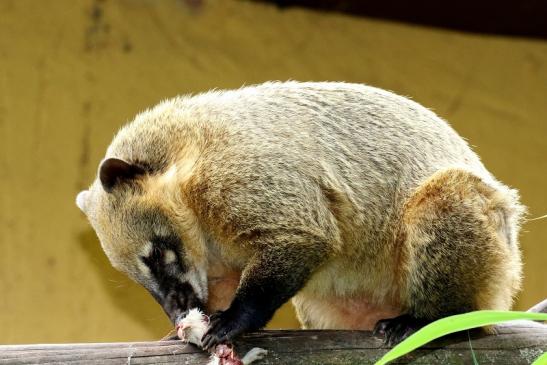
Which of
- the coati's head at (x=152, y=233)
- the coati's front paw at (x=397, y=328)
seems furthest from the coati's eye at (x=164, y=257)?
the coati's front paw at (x=397, y=328)

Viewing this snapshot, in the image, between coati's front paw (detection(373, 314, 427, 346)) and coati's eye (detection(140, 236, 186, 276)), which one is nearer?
coati's front paw (detection(373, 314, 427, 346))

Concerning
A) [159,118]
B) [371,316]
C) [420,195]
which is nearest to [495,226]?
[420,195]

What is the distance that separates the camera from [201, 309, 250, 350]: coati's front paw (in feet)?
12.8

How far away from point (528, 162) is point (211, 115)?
402cm

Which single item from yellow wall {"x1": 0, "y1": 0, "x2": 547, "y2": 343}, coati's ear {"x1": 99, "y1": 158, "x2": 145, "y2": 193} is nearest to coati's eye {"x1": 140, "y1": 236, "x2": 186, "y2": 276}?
coati's ear {"x1": 99, "y1": 158, "x2": 145, "y2": 193}

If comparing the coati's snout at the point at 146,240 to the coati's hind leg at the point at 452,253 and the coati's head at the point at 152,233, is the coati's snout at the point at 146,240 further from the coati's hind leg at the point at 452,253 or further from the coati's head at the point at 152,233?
the coati's hind leg at the point at 452,253

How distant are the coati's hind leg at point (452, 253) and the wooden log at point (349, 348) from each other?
16 cm

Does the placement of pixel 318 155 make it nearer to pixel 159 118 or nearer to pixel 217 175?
pixel 217 175

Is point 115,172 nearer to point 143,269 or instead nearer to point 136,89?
point 143,269

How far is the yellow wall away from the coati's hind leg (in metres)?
2.86

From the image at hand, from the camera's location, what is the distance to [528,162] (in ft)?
26.1

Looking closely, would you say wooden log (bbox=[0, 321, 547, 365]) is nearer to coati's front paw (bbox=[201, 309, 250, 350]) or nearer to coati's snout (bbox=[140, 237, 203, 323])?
coati's front paw (bbox=[201, 309, 250, 350])

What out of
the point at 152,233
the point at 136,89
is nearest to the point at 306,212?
the point at 152,233

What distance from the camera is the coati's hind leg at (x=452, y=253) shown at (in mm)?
4223
